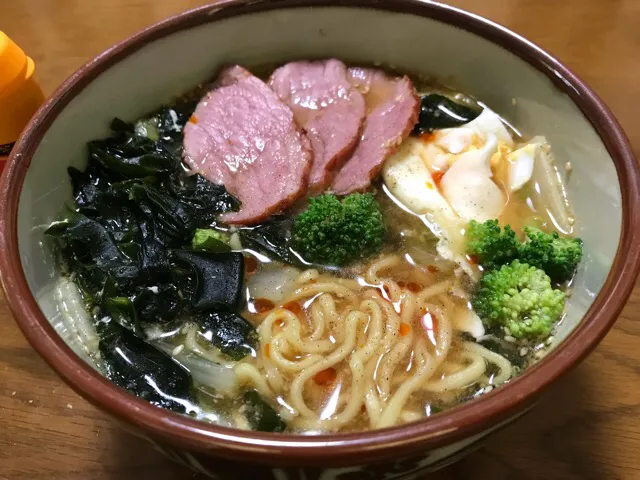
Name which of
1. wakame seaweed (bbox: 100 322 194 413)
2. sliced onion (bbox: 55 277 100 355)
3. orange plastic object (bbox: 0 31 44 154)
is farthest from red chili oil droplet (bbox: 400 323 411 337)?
orange plastic object (bbox: 0 31 44 154)

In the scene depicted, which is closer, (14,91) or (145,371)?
(145,371)

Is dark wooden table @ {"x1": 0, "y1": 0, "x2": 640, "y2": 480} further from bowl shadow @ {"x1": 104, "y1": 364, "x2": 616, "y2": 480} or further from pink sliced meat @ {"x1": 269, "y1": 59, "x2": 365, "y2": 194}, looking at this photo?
pink sliced meat @ {"x1": 269, "y1": 59, "x2": 365, "y2": 194}

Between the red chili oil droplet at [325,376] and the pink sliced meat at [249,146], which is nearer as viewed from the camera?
the red chili oil droplet at [325,376]

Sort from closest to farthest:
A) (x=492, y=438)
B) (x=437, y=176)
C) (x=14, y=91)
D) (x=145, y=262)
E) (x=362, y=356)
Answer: (x=492, y=438)
(x=362, y=356)
(x=145, y=262)
(x=14, y=91)
(x=437, y=176)

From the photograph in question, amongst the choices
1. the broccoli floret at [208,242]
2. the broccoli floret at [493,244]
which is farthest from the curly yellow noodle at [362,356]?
the broccoli floret at [208,242]

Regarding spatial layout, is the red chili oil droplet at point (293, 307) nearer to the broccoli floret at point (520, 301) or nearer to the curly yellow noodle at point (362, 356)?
the curly yellow noodle at point (362, 356)

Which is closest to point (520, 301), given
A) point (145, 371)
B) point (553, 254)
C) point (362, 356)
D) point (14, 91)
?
point (553, 254)

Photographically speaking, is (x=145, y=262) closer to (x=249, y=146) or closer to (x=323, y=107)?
(x=249, y=146)

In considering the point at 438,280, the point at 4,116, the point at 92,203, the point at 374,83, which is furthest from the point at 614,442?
the point at 4,116
